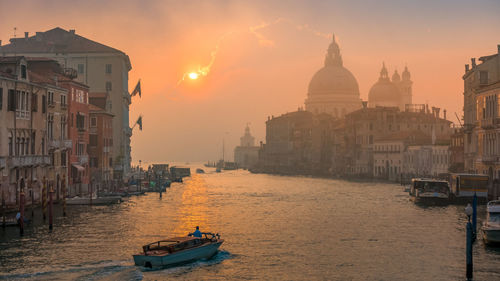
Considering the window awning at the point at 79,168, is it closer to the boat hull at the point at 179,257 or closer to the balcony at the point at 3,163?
the balcony at the point at 3,163

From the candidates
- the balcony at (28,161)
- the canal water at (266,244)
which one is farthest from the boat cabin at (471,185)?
the balcony at (28,161)

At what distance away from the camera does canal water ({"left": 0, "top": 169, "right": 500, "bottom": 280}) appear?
29.6m

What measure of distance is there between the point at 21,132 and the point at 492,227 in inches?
1219

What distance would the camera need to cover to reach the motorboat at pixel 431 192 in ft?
204

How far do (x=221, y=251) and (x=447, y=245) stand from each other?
11822 millimetres

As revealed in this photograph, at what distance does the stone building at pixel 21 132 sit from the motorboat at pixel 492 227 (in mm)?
28045

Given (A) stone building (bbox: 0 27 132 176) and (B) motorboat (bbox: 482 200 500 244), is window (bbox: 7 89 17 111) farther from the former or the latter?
(A) stone building (bbox: 0 27 132 176)

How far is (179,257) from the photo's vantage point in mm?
30672

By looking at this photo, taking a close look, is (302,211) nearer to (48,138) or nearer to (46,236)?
(48,138)

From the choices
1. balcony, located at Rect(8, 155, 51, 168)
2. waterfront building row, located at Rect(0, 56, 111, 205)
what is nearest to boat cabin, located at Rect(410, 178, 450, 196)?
waterfront building row, located at Rect(0, 56, 111, 205)

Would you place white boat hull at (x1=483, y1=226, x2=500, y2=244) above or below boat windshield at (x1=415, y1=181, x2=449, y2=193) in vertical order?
below

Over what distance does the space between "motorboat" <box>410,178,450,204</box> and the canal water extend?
8.09 ft

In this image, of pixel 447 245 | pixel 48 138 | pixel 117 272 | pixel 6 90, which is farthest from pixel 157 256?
pixel 48 138

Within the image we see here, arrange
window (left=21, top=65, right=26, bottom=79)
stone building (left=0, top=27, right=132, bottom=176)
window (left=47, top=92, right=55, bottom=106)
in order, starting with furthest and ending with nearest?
1. stone building (left=0, top=27, right=132, bottom=176)
2. window (left=47, top=92, right=55, bottom=106)
3. window (left=21, top=65, right=26, bottom=79)
